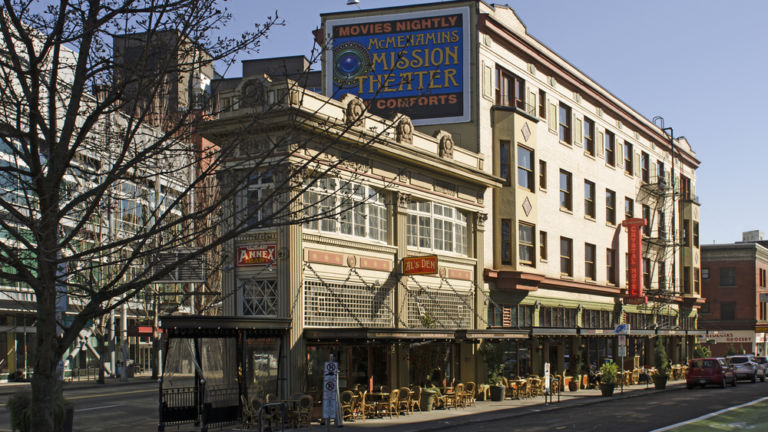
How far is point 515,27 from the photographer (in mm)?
39594

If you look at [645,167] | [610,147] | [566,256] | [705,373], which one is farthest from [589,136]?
[705,373]

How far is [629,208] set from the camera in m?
53.8

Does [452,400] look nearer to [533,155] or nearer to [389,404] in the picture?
[389,404]

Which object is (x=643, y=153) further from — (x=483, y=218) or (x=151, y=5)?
(x=151, y=5)

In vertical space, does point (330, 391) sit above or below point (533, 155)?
below

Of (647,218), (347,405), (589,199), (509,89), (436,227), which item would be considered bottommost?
(347,405)

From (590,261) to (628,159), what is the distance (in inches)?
394

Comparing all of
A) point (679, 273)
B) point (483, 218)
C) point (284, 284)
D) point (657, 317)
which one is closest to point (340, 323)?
point (284, 284)

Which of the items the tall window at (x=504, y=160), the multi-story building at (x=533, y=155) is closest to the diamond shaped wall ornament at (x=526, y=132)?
the multi-story building at (x=533, y=155)

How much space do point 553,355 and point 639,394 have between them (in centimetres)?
476

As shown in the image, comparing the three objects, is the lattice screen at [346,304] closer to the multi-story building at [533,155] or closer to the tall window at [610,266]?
the multi-story building at [533,155]

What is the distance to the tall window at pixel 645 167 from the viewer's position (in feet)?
185

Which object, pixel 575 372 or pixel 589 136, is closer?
pixel 575 372

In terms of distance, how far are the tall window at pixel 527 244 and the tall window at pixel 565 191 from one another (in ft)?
15.8
